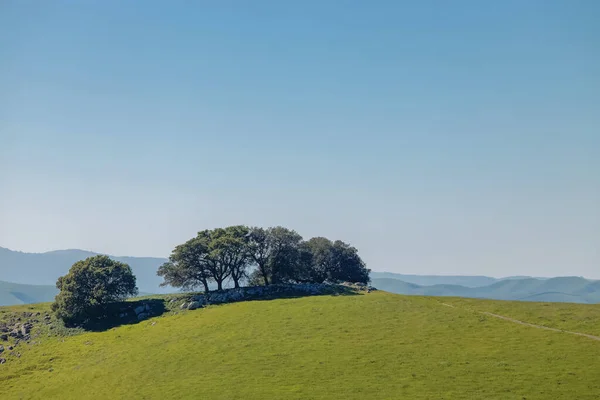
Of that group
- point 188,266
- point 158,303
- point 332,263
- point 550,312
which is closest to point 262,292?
point 188,266

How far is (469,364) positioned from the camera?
44750mm

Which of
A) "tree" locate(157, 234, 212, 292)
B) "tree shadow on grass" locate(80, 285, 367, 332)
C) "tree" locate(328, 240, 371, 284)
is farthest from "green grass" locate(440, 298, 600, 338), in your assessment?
"tree" locate(157, 234, 212, 292)

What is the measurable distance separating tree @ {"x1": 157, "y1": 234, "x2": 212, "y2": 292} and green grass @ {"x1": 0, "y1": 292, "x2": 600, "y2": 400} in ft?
50.0

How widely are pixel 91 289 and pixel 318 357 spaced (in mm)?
51358

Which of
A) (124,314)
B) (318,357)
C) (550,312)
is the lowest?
(318,357)

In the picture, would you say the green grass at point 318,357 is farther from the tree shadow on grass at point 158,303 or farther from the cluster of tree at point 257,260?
the cluster of tree at point 257,260

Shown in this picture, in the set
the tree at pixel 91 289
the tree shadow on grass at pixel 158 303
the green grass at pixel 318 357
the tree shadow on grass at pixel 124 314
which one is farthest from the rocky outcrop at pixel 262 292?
the tree at pixel 91 289

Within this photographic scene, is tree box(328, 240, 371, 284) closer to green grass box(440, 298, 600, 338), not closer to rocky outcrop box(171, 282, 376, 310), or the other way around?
rocky outcrop box(171, 282, 376, 310)

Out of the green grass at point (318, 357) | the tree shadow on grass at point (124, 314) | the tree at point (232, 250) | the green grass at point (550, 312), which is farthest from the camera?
the tree at point (232, 250)

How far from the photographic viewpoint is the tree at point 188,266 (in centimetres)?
8750

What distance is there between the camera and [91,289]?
263ft

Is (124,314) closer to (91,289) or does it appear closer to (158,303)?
(158,303)

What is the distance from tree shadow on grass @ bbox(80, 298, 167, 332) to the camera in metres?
75.5

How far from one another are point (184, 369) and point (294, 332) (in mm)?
15487
